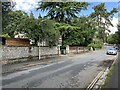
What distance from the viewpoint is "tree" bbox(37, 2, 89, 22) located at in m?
49.2


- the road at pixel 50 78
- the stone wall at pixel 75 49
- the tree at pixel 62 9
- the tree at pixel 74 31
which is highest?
the tree at pixel 62 9

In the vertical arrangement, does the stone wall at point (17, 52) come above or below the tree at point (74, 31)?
below

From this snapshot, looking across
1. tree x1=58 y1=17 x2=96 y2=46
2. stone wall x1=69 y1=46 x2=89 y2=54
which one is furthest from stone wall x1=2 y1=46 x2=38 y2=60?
stone wall x1=69 y1=46 x2=89 y2=54

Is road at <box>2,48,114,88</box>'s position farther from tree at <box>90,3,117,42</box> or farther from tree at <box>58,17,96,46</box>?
tree at <box>90,3,117,42</box>

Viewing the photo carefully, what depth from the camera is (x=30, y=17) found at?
3136 centimetres

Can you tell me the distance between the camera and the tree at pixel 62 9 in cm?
4916

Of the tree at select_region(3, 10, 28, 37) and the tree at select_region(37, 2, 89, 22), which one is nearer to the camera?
the tree at select_region(3, 10, 28, 37)

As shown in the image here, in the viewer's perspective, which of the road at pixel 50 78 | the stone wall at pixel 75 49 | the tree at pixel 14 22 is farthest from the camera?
the stone wall at pixel 75 49

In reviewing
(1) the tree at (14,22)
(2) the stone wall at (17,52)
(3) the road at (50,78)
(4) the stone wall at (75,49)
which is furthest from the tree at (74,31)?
(3) the road at (50,78)

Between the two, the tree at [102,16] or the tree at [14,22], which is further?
the tree at [102,16]

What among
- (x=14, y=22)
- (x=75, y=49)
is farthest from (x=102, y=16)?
(x=14, y=22)

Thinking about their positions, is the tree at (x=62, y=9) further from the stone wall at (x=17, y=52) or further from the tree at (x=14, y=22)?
the stone wall at (x=17, y=52)

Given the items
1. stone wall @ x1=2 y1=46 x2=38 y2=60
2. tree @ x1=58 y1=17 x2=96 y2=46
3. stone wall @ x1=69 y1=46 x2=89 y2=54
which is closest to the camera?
stone wall @ x1=2 y1=46 x2=38 y2=60

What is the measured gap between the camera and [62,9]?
48.6 metres
